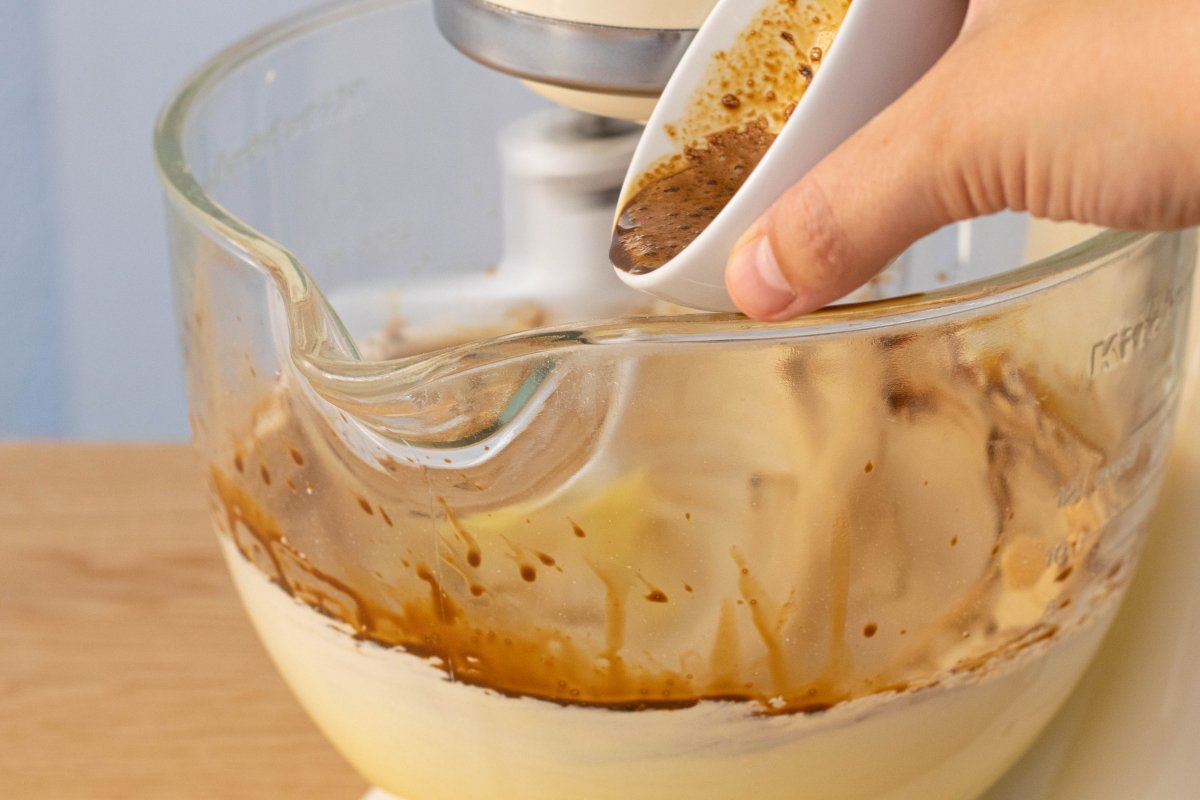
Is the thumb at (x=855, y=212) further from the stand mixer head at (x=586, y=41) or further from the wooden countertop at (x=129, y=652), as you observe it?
the wooden countertop at (x=129, y=652)

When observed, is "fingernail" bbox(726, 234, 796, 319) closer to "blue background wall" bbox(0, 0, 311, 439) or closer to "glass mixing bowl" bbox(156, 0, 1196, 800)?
"glass mixing bowl" bbox(156, 0, 1196, 800)

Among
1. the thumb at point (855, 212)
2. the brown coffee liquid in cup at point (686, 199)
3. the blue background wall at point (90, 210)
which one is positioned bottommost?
the blue background wall at point (90, 210)

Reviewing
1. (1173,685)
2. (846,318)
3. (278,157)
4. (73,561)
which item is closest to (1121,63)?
(846,318)

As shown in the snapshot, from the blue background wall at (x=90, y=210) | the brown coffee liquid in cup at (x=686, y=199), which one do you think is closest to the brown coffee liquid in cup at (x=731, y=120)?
the brown coffee liquid in cup at (x=686, y=199)

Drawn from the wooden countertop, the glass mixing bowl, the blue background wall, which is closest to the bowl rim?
the glass mixing bowl

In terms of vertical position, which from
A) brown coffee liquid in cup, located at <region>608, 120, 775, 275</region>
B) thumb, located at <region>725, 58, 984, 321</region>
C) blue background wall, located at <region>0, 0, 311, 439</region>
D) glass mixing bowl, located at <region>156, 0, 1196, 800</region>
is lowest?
blue background wall, located at <region>0, 0, 311, 439</region>

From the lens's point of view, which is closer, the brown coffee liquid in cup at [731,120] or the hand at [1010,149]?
the hand at [1010,149]

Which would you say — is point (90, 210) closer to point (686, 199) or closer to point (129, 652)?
point (129, 652)

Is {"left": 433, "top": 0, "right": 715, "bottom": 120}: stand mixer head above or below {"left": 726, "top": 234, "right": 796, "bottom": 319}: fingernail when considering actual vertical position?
above
